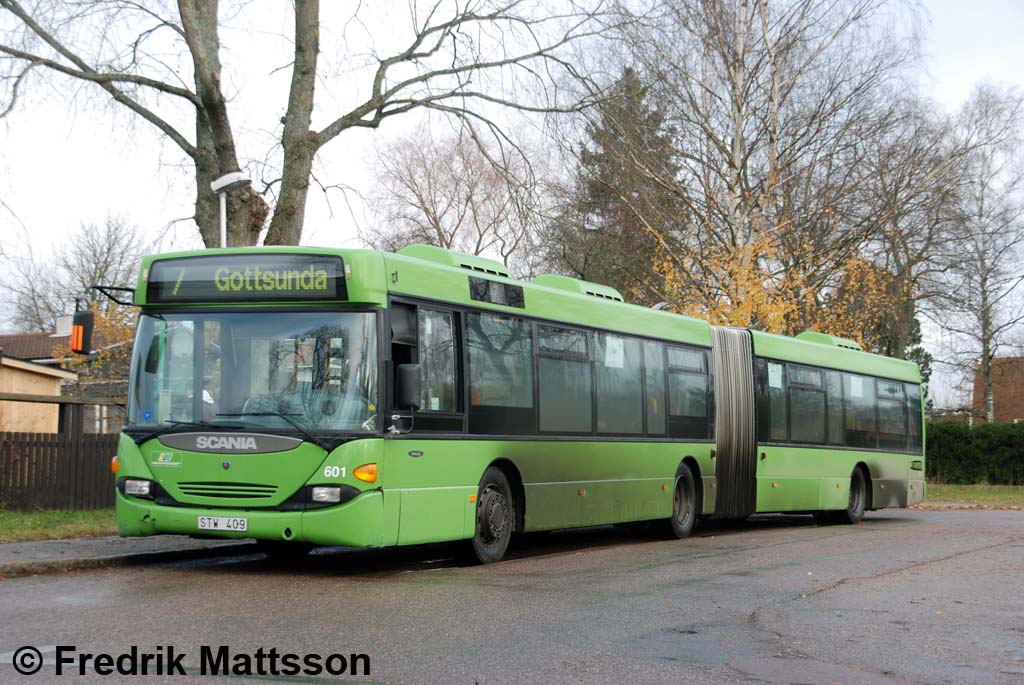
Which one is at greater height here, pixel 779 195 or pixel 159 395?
pixel 779 195

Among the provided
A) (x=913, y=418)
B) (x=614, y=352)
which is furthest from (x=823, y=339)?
(x=614, y=352)

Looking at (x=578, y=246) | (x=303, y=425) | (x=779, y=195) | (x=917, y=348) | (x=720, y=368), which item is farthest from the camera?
(x=917, y=348)

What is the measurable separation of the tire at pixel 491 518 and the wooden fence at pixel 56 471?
8.86 m

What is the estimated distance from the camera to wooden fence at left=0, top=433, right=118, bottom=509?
65.3 feet

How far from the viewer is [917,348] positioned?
258ft

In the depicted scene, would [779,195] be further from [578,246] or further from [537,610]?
[537,610]

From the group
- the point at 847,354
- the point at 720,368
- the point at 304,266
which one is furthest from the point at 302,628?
the point at 847,354

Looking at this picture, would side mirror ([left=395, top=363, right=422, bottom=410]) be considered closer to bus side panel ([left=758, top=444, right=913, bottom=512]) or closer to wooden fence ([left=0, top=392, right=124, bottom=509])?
wooden fence ([left=0, top=392, right=124, bottom=509])

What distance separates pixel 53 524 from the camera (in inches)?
696

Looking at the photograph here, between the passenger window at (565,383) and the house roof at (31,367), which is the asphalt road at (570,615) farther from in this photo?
the house roof at (31,367)

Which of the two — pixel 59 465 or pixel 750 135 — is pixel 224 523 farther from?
pixel 750 135

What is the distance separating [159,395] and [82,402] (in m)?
8.95

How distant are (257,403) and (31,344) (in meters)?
67.9

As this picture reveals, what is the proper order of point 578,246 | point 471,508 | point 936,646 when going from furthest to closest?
point 578,246 → point 471,508 → point 936,646
